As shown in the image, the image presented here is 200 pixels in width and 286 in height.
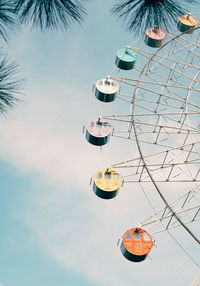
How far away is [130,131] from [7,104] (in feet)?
29.1

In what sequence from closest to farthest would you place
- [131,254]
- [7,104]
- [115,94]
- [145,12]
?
1. [7,104]
2. [145,12]
3. [131,254]
4. [115,94]

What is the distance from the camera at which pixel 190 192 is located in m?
10.9

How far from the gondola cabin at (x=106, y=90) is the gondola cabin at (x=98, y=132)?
1.44 metres

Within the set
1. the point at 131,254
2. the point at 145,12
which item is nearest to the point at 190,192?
the point at 131,254

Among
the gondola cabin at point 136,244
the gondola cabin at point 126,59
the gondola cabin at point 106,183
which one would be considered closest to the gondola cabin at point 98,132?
the gondola cabin at point 106,183

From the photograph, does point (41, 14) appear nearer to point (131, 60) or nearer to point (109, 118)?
point (109, 118)

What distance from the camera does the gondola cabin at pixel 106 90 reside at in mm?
14203

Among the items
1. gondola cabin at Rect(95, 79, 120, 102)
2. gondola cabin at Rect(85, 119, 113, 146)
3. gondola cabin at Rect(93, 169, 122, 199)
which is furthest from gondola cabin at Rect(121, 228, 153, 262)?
gondola cabin at Rect(95, 79, 120, 102)

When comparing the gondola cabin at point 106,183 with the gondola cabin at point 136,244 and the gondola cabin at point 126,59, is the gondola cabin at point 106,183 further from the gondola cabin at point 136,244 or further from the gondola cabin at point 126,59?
the gondola cabin at point 126,59

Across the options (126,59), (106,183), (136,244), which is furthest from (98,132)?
(126,59)

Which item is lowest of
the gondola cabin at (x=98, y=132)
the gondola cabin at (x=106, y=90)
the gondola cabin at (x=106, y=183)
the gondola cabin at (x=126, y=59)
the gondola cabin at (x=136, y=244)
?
the gondola cabin at (x=136, y=244)

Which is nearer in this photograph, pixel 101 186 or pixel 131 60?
pixel 101 186

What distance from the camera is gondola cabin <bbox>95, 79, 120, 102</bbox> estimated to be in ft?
46.6

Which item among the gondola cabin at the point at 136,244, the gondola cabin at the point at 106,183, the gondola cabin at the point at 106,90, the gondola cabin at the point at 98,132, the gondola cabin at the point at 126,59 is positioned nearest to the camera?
the gondola cabin at the point at 136,244
